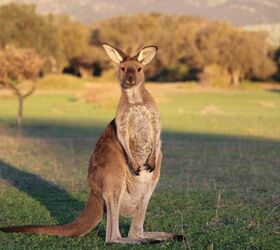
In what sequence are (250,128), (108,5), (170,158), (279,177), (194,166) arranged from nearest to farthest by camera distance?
1. (279,177)
2. (194,166)
3. (170,158)
4. (250,128)
5. (108,5)

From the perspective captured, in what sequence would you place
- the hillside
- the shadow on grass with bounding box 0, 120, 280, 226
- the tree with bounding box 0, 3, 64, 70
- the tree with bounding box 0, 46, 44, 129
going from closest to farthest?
1. the shadow on grass with bounding box 0, 120, 280, 226
2. the tree with bounding box 0, 46, 44, 129
3. the tree with bounding box 0, 3, 64, 70
4. the hillside

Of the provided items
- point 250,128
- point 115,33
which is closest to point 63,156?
point 250,128

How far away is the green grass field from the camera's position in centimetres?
703

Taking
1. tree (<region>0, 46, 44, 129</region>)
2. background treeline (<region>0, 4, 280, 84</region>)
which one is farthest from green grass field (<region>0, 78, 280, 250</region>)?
background treeline (<region>0, 4, 280, 84</region>)

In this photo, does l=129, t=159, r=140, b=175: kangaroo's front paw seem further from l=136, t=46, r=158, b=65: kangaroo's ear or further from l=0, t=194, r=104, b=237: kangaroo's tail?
l=136, t=46, r=158, b=65: kangaroo's ear

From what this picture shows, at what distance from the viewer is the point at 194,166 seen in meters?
14.1

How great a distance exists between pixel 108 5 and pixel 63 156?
129 metres

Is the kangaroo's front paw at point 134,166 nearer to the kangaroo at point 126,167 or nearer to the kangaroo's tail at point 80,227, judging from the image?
the kangaroo at point 126,167

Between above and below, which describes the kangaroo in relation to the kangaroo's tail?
above

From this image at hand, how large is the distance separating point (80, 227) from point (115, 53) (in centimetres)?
170

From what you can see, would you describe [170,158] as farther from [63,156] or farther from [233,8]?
[233,8]

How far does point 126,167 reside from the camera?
6.60 meters

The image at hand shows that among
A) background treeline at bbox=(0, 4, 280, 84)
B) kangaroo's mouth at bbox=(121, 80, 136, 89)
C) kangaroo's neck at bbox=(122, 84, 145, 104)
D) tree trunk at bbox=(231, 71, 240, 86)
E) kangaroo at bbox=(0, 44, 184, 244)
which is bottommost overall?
tree trunk at bbox=(231, 71, 240, 86)

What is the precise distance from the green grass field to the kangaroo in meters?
0.18
